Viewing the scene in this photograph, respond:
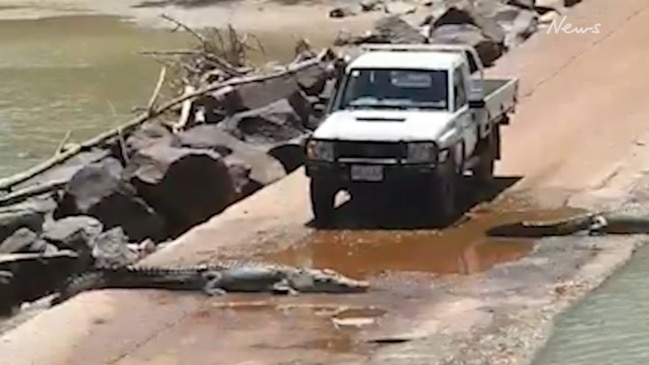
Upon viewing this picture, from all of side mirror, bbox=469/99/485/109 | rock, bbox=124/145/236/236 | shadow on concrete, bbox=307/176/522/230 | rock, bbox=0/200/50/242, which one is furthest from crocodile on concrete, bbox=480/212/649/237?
rock, bbox=0/200/50/242

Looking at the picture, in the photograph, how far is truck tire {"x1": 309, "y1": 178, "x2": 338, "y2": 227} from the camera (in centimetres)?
1973

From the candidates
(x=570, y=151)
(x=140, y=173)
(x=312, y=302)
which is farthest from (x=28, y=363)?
(x=570, y=151)

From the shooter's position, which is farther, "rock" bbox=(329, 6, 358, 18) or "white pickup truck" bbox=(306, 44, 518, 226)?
"rock" bbox=(329, 6, 358, 18)

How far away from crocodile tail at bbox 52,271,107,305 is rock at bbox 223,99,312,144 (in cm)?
843

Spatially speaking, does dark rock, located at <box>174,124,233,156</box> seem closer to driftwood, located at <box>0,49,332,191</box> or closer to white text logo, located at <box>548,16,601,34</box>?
driftwood, located at <box>0,49,332,191</box>

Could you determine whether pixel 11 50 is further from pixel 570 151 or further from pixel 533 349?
pixel 533 349

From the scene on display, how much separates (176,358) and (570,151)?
34.0 feet

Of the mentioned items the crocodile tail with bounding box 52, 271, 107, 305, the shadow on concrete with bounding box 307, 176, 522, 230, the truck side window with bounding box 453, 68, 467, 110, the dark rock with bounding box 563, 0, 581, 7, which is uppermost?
the truck side window with bounding box 453, 68, 467, 110

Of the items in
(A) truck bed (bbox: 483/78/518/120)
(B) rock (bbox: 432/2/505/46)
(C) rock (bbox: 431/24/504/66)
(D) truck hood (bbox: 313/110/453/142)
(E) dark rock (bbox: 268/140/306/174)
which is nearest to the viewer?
(D) truck hood (bbox: 313/110/453/142)

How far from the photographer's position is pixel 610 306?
625 inches

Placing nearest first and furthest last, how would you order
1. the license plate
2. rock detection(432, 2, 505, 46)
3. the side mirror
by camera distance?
the license plate → the side mirror → rock detection(432, 2, 505, 46)

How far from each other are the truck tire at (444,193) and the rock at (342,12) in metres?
28.4

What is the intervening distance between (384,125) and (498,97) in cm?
283

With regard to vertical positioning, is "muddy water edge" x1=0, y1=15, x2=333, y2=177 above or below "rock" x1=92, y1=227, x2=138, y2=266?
below
